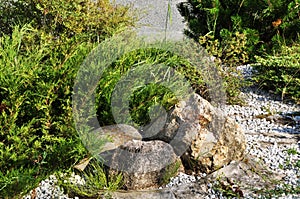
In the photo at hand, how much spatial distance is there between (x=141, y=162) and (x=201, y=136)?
0.57 metres

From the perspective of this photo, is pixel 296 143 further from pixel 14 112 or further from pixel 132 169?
pixel 14 112

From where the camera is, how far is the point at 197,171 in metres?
4.62

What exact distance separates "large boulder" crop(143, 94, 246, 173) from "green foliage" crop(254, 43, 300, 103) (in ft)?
5.81

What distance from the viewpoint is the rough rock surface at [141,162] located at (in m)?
4.32

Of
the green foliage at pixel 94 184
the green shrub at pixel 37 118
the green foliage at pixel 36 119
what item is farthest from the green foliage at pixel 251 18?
the green foliage at pixel 94 184

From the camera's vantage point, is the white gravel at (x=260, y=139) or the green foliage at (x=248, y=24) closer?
the white gravel at (x=260, y=139)

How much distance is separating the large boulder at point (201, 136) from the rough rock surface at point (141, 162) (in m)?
0.17

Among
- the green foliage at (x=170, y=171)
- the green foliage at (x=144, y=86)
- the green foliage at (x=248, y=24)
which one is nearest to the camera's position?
the green foliage at (x=170, y=171)

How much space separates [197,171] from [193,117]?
0.47 m

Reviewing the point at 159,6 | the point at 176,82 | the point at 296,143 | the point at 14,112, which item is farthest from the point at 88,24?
the point at 159,6

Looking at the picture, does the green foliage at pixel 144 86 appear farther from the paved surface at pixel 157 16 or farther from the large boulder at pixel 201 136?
the paved surface at pixel 157 16

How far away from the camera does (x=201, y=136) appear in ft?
14.8

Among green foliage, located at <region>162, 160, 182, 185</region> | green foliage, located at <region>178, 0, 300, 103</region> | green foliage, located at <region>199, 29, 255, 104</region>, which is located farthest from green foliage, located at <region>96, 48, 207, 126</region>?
green foliage, located at <region>178, 0, 300, 103</region>

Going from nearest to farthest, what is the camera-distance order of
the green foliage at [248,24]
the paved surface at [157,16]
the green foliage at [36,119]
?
the green foliage at [36,119], the green foliage at [248,24], the paved surface at [157,16]
